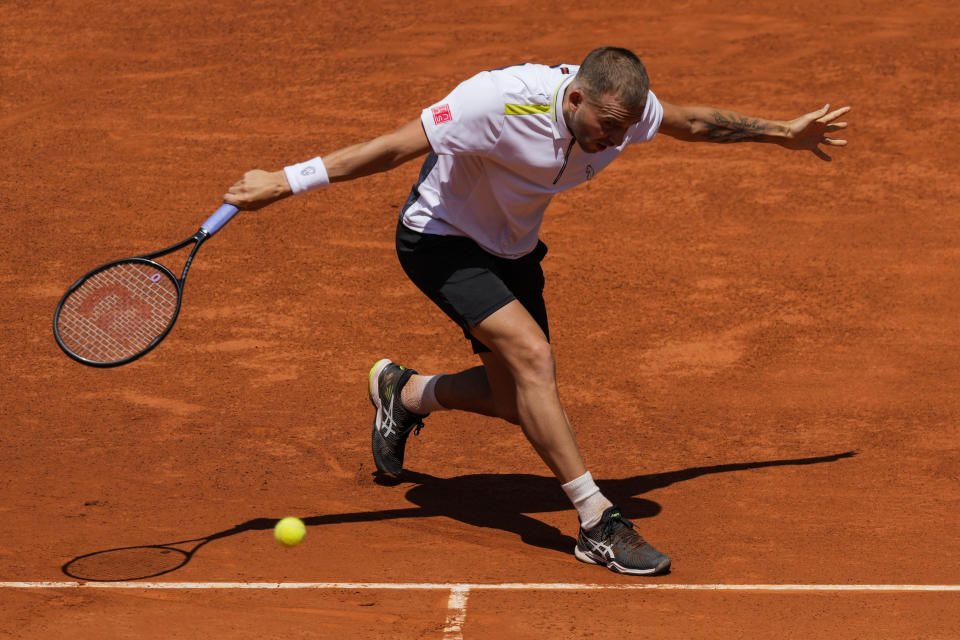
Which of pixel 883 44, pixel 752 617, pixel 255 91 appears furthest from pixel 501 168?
pixel 883 44

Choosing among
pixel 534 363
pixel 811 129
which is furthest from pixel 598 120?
pixel 811 129

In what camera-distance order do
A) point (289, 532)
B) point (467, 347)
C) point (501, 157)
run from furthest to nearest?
point (467, 347) → point (289, 532) → point (501, 157)

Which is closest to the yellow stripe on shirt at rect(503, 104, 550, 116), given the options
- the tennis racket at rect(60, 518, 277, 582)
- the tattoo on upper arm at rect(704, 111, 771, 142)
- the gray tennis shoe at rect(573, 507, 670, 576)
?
the tattoo on upper arm at rect(704, 111, 771, 142)

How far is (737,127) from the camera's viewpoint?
582cm

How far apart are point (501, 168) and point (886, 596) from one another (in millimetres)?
2163

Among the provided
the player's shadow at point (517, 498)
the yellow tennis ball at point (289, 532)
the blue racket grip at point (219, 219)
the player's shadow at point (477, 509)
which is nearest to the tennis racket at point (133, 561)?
the player's shadow at point (477, 509)

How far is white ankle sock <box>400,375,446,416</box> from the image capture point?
243 inches

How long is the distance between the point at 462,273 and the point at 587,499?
103cm

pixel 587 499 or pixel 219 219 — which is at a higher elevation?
pixel 219 219

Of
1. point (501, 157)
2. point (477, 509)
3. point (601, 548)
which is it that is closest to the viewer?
point (501, 157)

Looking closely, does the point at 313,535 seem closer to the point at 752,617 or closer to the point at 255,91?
the point at 752,617

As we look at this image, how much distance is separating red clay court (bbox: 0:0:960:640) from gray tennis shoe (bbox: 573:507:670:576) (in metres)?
0.06

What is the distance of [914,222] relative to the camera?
31.1ft

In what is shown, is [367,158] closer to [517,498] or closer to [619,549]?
[619,549]
